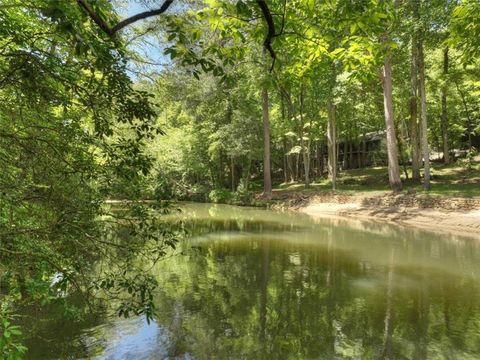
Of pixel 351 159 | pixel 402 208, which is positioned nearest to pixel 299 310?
pixel 402 208

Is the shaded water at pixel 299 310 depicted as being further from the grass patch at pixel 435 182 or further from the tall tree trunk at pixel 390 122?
the tall tree trunk at pixel 390 122

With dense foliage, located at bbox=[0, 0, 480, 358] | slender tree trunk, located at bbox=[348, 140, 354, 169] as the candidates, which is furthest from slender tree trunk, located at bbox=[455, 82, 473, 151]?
dense foliage, located at bbox=[0, 0, 480, 358]

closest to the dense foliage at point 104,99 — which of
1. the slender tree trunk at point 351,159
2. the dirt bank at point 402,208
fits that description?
the dirt bank at point 402,208

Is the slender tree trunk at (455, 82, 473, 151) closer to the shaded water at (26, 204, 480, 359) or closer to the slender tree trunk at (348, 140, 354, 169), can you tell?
the slender tree trunk at (348, 140, 354, 169)

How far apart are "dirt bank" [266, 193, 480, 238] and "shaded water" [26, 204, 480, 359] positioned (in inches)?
154

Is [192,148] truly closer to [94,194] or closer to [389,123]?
[389,123]

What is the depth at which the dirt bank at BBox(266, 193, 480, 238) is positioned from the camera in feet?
57.1

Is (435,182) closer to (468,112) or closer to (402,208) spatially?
(402,208)

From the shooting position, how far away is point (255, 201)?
105ft

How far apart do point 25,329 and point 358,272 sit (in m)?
7.65

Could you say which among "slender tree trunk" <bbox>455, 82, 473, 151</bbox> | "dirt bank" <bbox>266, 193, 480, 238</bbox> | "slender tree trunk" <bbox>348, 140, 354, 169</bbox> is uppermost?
"slender tree trunk" <bbox>455, 82, 473, 151</bbox>

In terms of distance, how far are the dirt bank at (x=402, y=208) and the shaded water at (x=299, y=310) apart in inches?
154

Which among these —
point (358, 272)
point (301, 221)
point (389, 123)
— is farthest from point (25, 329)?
point (389, 123)

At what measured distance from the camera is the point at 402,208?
68.3ft
